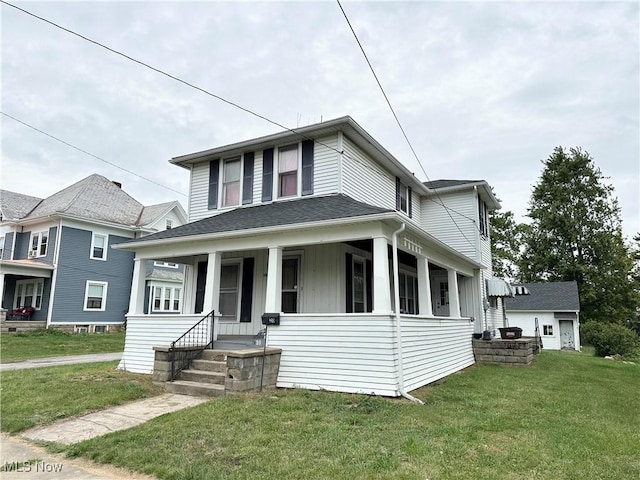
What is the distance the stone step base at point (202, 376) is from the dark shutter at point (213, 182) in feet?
17.6

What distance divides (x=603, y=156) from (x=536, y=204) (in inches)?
252

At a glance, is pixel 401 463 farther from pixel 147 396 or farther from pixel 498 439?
pixel 147 396

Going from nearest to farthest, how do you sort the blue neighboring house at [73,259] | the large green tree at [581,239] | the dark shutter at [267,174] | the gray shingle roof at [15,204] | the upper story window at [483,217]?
1. the dark shutter at [267,174]
2. the upper story window at [483,217]
3. the blue neighboring house at [73,259]
4. the gray shingle roof at [15,204]
5. the large green tree at [581,239]

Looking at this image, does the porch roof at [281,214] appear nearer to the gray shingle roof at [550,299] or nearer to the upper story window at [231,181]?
the upper story window at [231,181]

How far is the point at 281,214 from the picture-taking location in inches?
357

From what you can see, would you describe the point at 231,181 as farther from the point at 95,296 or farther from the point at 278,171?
the point at 95,296

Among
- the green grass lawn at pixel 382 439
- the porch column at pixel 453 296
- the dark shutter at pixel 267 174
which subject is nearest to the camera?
the green grass lawn at pixel 382 439

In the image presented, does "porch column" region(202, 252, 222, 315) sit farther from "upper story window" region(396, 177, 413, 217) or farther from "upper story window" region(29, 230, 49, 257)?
"upper story window" region(29, 230, 49, 257)

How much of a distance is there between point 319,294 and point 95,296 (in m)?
17.3

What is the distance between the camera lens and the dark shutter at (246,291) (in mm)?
10305

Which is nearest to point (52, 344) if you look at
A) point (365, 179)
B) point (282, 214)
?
point (282, 214)

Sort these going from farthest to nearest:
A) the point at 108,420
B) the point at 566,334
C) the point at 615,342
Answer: the point at 566,334 → the point at 615,342 → the point at 108,420

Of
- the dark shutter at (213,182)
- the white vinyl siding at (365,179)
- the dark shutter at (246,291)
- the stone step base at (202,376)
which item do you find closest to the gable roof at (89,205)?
the dark shutter at (213,182)

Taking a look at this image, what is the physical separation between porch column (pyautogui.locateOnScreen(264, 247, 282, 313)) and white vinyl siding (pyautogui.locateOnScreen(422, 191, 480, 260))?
8201mm
